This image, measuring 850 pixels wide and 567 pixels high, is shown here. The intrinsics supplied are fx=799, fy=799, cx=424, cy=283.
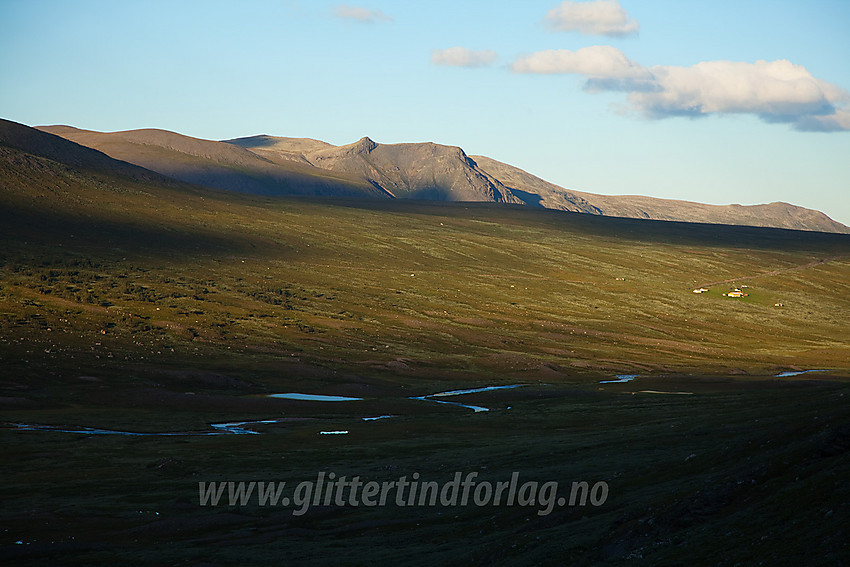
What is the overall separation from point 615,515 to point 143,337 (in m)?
133

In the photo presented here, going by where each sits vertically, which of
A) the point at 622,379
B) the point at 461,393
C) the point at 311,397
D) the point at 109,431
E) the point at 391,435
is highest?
the point at 391,435

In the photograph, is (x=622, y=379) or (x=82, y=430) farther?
(x=622, y=379)

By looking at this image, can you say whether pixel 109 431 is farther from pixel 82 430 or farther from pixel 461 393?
pixel 461 393

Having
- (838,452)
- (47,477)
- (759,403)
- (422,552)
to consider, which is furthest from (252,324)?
(838,452)

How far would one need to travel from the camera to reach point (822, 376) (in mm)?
140625

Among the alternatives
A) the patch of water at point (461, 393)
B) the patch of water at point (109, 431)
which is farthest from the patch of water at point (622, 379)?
the patch of water at point (109, 431)

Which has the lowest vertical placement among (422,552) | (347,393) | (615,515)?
(347,393)

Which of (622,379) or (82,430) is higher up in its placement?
(622,379)

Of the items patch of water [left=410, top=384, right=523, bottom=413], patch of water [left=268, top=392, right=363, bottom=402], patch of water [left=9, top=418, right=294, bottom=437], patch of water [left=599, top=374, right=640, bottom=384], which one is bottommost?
patch of water [left=268, top=392, right=363, bottom=402]

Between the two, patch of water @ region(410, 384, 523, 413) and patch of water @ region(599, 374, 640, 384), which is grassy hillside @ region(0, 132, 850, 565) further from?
patch of water @ region(599, 374, 640, 384)

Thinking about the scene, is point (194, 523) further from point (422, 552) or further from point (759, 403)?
point (759, 403)

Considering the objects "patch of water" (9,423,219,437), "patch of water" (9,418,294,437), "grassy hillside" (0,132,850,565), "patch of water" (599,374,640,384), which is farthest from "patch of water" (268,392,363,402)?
"patch of water" (599,374,640,384)

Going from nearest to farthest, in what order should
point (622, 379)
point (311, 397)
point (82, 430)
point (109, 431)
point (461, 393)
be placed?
1. point (82, 430)
2. point (109, 431)
3. point (311, 397)
4. point (461, 393)
5. point (622, 379)

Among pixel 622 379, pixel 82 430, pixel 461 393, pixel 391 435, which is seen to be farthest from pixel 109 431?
pixel 622 379
